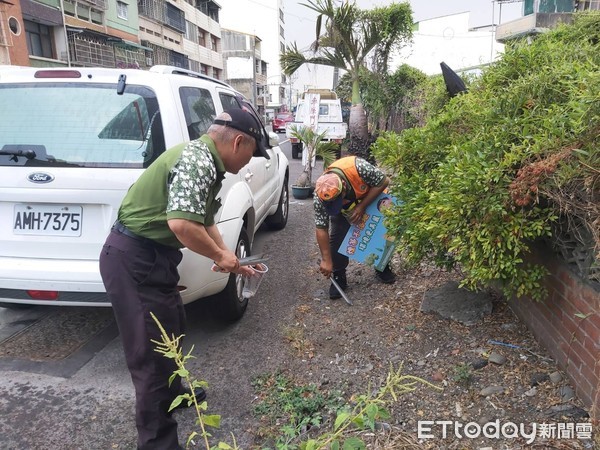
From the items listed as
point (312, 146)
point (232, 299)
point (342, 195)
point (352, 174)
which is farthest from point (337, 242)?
point (312, 146)

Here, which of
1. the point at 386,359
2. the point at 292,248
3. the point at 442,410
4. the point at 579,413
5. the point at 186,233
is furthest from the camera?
the point at 292,248

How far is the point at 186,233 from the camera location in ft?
6.30

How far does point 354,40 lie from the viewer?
35.2ft

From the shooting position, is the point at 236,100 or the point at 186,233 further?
the point at 236,100

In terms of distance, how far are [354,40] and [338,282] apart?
336 inches

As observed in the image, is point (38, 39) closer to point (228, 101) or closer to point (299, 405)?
point (228, 101)

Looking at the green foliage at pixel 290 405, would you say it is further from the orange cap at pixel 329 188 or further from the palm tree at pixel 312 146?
the palm tree at pixel 312 146

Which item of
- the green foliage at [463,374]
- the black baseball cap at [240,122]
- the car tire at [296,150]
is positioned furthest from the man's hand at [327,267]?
the car tire at [296,150]

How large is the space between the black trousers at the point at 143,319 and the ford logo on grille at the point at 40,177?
0.81 m

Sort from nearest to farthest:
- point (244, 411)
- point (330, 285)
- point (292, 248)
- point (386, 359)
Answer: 1. point (244, 411)
2. point (386, 359)
3. point (330, 285)
4. point (292, 248)

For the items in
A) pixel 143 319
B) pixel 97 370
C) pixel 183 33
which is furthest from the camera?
pixel 183 33

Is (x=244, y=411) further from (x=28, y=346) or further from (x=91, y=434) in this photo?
(x=28, y=346)

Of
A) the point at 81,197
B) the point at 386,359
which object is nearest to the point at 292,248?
the point at 386,359

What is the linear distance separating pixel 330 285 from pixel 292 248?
1421mm
